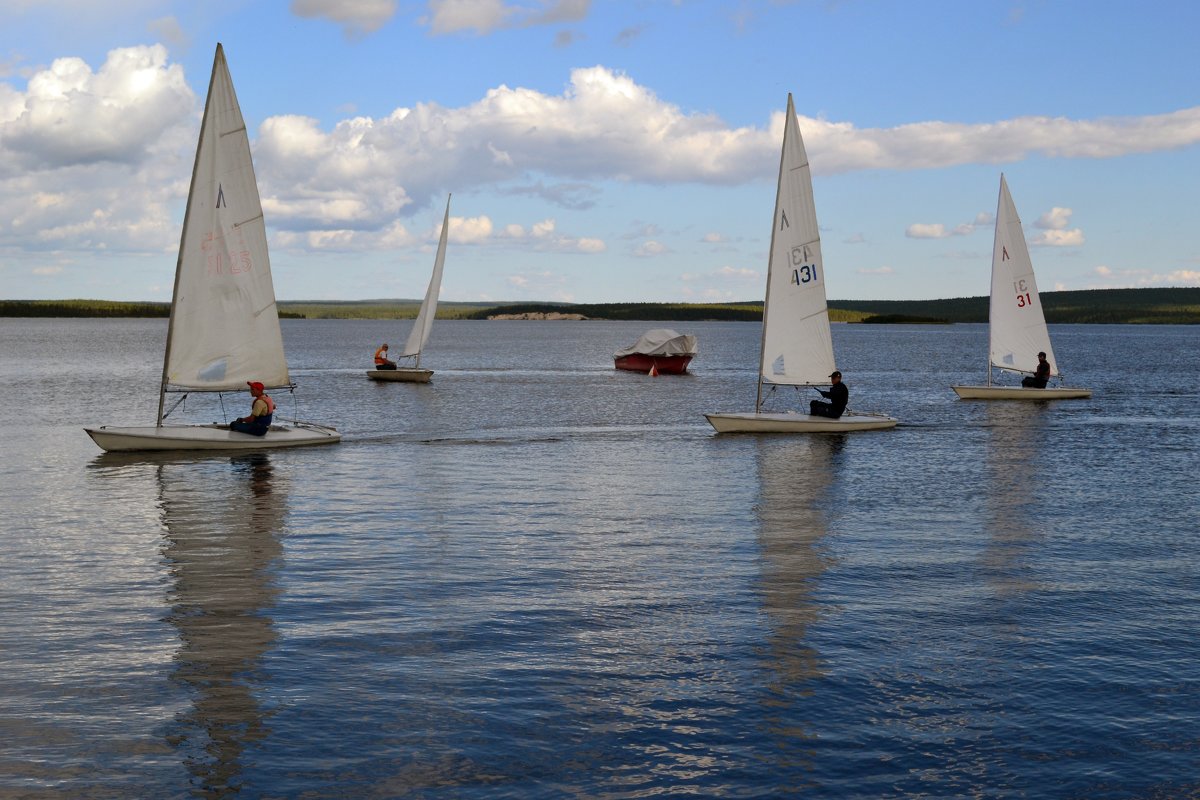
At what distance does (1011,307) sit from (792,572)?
47.6 meters

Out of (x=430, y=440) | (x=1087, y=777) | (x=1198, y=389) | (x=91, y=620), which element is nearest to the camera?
(x=1087, y=777)

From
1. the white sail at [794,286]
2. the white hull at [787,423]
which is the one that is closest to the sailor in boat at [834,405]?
the white hull at [787,423]

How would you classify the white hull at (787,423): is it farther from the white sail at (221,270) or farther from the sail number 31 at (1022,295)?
the sail number 31 at (1022,295)

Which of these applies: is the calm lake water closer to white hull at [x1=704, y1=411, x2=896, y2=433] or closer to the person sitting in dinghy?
the person sitting in dinghy

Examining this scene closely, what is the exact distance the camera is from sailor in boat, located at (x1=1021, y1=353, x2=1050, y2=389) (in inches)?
2510

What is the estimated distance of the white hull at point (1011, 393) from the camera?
207ft

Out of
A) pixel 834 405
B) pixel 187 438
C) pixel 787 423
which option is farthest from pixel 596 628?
pixel 834 405

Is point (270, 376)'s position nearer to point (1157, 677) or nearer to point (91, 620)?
point (91, 620)

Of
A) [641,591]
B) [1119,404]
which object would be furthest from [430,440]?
[1119,404]

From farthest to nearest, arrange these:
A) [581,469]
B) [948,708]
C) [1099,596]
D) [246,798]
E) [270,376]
Answer: [270,376] → [581,469] → [1099,596] → [948,708] → [246,798]

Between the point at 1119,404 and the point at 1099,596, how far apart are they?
169 feet

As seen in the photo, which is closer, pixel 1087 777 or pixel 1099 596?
pixel 1087 777

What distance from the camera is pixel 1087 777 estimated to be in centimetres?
1186

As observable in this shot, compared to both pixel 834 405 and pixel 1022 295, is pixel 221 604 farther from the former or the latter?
pixel 1022 295
